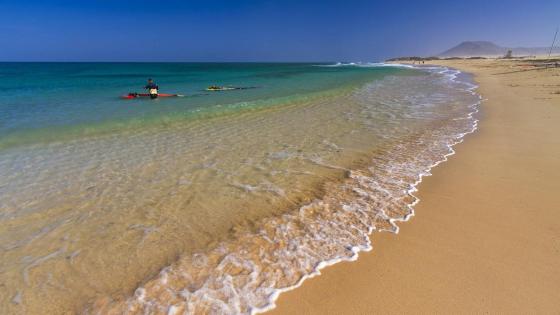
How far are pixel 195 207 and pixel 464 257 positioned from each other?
13.5 feet

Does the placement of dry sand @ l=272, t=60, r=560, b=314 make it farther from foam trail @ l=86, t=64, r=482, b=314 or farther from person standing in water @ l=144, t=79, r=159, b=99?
person standing in water @ l=144, t=79, r=159, b=99

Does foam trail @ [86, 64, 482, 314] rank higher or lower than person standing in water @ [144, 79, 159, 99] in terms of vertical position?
lower

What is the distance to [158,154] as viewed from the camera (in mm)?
8531

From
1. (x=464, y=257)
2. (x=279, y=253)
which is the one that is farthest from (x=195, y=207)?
(x=464, y=257)

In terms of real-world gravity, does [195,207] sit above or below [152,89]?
below

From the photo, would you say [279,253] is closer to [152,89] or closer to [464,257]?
[464,257]

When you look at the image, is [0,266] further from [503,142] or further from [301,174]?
[503,142]

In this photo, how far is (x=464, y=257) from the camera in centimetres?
366

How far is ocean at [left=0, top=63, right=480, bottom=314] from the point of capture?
3.39 m

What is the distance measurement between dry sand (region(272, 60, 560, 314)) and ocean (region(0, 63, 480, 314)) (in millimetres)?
267

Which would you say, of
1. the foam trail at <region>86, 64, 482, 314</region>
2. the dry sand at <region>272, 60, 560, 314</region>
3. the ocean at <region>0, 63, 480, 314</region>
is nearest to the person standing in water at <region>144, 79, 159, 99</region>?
the ocean at <region>0, 63, 480, 314</region>

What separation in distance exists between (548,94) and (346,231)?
60.0ft

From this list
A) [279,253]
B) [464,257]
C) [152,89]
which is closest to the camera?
[464,257]

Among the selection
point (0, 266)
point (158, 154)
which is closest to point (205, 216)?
point (0, 266)
